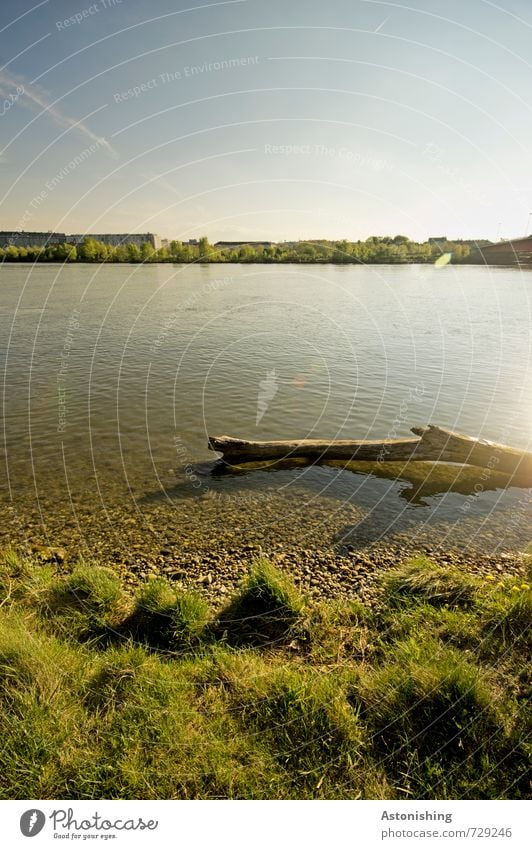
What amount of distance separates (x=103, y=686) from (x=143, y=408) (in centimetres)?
Result: 1640

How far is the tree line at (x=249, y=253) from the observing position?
137 m

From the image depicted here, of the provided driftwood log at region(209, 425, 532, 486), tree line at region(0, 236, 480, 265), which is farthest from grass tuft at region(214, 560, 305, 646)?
tree line at region(0, 236, 480, 265)

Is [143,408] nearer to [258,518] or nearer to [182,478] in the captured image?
[182,478]

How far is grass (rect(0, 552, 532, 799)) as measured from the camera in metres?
4.91

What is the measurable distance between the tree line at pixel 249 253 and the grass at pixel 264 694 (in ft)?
417

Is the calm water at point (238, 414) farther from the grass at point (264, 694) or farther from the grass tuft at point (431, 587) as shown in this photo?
the grass at point (264, 694)

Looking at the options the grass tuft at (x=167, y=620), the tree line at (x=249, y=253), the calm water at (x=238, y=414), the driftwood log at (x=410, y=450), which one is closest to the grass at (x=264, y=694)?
the grass tuft at (x=167, y=620)

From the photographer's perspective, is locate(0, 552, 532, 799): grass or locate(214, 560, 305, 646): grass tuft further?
locate(214, 560, 305, 646): grass tuft

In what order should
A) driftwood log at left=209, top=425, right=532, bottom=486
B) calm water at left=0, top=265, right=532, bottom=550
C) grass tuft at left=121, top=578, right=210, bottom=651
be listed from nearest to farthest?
grass tuft at left=121, top=578, right=210, bottom=651 → calm water at left=0, top=265, right=532, bottom=550 → driftwood log at left=209, top=425, right=532, bottom=486

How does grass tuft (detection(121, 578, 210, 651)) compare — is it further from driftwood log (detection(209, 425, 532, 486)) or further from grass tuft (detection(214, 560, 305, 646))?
driftwood log (detection(209, 425, 532, 486))

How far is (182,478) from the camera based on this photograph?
49.3 feet

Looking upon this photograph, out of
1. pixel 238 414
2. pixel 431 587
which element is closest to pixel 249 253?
pixel 238 414

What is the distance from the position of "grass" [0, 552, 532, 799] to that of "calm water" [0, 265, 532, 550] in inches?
139
